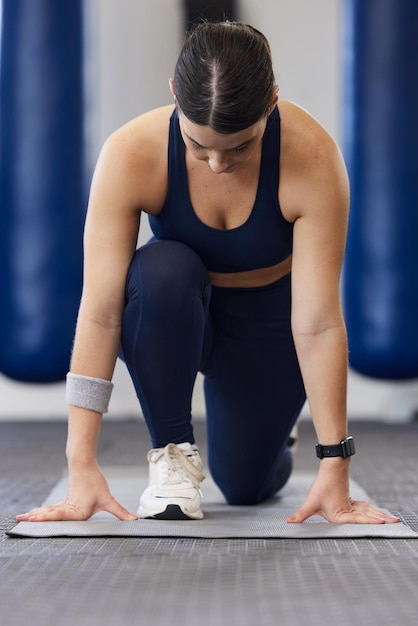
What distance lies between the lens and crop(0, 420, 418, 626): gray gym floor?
0.98 meters

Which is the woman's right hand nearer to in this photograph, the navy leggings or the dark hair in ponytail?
the navy leggings

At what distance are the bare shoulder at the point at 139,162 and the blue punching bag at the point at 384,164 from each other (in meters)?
2.00

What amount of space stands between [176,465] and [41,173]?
203 centimetres

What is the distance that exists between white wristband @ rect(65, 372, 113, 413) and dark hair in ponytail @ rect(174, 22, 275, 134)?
0.45 metres

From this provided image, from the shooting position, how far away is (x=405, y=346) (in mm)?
3475

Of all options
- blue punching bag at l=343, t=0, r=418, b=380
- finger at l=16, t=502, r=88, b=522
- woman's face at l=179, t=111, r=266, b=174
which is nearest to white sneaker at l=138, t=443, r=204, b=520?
finger at l=16, t=502, r=88, b=522

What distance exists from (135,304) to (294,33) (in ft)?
8.66

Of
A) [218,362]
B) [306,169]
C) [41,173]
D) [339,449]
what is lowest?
[339,449]

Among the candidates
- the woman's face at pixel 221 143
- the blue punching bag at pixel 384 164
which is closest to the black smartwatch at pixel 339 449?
the woman's face at pixel 221 143

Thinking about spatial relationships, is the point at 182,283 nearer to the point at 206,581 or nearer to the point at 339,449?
the point at 339,449

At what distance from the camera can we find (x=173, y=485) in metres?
1.51

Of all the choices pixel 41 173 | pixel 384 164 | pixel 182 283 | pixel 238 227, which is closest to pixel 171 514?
pixel 182 283

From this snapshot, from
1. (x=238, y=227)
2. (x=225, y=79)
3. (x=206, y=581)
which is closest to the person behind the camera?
(x=206, y=581)

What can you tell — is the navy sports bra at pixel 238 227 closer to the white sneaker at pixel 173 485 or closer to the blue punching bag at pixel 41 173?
the white sneaker at pixel 173 485
